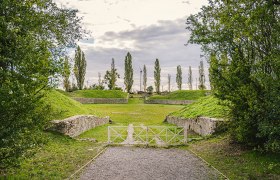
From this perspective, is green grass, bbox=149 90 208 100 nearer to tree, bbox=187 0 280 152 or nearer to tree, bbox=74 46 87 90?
tree, bbox=74 46 87 90

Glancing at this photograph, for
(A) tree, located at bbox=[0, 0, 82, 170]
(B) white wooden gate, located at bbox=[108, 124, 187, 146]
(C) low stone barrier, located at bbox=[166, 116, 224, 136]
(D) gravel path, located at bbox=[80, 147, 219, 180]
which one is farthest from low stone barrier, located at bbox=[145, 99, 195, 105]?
(A) tree, located at bbox=[0, 0, 82, 170]

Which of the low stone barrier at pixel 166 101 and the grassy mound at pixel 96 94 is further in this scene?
the grassy mound at pixel 96 94

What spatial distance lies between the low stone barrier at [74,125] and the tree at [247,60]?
11.3m

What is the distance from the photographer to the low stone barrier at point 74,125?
2248 centimetres

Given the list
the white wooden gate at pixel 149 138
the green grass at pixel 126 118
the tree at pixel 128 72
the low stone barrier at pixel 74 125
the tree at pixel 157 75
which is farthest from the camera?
the tree at pixel 157 75

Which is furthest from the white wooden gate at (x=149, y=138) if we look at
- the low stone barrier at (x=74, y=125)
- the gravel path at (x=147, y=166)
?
the low stone barrier at (x=74, y=125)

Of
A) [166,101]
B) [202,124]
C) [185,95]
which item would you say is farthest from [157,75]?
[202,124]

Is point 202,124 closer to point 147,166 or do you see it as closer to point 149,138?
point 149,138

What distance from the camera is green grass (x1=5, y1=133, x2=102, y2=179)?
12.1m

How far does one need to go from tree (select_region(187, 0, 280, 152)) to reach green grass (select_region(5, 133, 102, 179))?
28.0ft

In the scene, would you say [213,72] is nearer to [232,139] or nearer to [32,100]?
[232,139]

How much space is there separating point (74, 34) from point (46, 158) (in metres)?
11.8

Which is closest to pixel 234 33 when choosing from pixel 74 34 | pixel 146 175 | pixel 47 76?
pixel 146 175

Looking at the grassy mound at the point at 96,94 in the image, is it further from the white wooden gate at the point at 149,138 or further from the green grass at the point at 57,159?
the green grass at the point at 57,159
